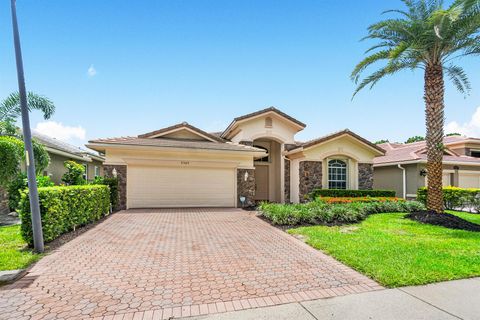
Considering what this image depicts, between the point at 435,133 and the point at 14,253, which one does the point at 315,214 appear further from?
the point at 14,253

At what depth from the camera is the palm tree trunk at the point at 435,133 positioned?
11078 millimetres

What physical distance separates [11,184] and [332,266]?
529 inches

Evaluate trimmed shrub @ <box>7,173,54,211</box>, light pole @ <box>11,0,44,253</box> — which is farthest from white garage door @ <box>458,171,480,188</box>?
trimmed shrub @ <box>7,173,54,211</box>

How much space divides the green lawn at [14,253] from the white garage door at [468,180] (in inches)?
1006

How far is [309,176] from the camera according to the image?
57.4ft

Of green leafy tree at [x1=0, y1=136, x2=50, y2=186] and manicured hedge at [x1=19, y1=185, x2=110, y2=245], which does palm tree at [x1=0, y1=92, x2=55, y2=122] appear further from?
manicured hedge at [x1=19, y1=185, x2=110, y2=245]

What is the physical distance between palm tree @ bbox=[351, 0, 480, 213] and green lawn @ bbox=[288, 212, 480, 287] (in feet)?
10.5

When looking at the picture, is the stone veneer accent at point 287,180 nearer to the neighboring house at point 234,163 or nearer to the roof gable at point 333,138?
the neighboring house at point 234,163

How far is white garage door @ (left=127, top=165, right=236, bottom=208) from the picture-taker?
1437 cm

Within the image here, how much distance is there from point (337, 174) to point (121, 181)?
13.5 meters

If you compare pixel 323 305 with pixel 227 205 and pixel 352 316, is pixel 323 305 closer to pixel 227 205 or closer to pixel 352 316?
pixel 352 316

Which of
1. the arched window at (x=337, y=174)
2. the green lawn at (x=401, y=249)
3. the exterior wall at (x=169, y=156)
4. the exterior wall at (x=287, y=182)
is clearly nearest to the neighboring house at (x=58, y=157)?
the exterior wall at (x=169, y=156)

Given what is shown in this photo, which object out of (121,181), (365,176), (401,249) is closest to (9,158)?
(121,181)

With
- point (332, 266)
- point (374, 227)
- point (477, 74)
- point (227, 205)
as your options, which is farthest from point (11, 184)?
point (477, 74)
